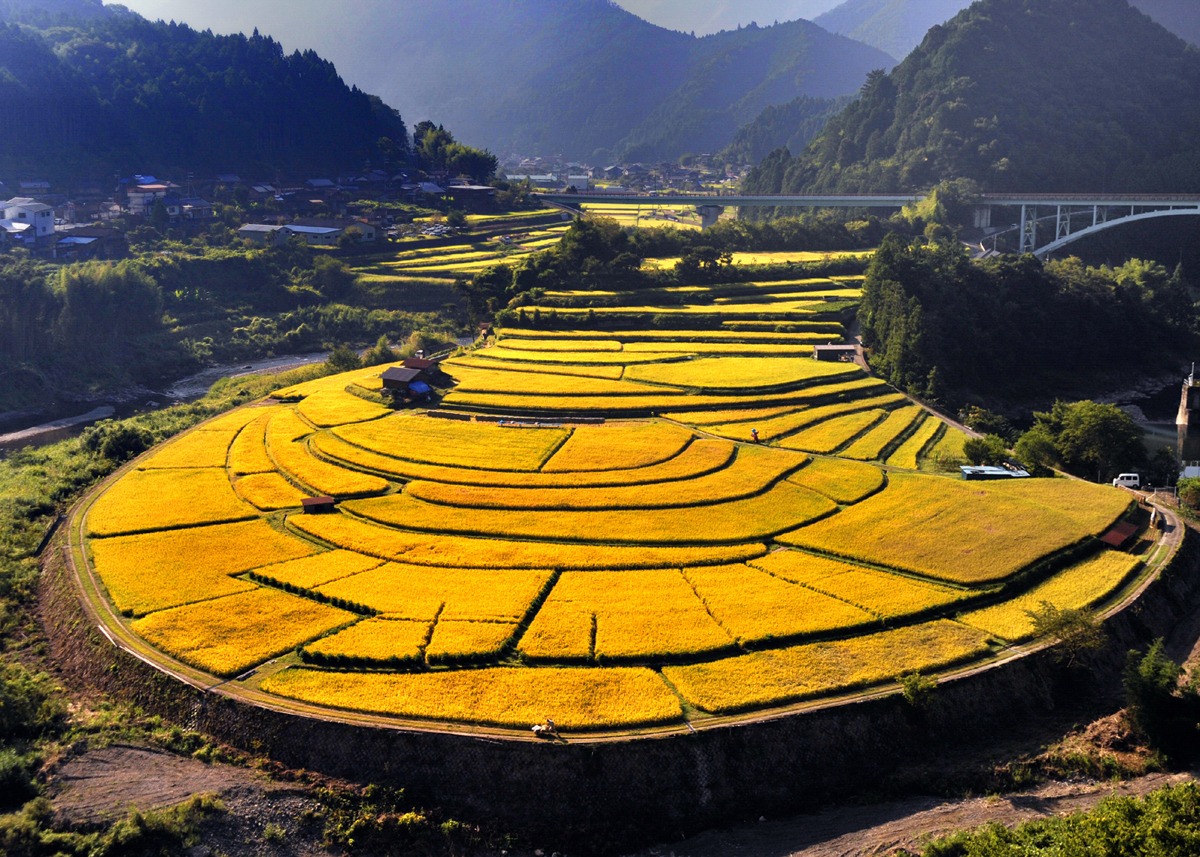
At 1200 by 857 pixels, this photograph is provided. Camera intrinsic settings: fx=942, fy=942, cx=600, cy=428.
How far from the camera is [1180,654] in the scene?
1235 inches

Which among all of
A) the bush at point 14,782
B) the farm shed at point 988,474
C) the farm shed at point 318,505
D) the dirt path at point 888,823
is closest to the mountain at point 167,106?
the farm shed at point 318,505

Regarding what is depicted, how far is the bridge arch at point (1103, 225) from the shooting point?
80.0m

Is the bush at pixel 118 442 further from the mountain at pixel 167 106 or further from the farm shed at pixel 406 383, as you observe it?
the mountain at pixel 167 106

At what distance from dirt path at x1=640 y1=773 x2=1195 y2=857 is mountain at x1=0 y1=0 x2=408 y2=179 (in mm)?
117245

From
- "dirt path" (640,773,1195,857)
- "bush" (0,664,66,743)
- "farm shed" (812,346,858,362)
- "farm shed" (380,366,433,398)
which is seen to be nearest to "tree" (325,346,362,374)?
"farm shed" (380,366,433,398)

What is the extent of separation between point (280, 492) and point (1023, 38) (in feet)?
371

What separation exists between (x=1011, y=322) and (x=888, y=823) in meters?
49.9

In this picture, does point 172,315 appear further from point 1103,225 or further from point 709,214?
point 1103,225

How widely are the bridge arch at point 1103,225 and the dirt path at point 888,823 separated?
225 ft

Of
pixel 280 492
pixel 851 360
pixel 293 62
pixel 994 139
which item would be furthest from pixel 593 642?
pixel 293 62

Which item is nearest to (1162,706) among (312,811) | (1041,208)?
(312,811)

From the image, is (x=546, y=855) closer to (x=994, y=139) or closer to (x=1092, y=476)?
(x=1092, y=476)

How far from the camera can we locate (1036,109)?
363 ft

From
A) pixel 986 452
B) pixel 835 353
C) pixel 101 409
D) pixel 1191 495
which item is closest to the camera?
pixel 1191 495
